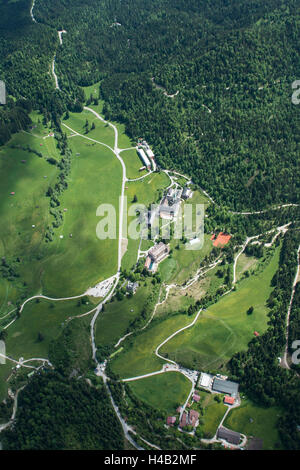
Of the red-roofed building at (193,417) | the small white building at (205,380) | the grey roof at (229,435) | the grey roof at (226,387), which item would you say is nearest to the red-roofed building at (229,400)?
the grey roof at (226,387)

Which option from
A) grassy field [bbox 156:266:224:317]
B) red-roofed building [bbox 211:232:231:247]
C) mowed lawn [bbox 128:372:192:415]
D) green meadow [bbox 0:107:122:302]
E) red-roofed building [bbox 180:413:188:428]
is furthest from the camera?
red-roofed building [bbox 211:232:231:247]

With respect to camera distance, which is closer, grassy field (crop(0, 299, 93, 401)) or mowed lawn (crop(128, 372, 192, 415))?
mowed lawn (crop(128, 372, 192, 415))

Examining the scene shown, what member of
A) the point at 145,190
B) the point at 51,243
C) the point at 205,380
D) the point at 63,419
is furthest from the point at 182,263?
the point at 63,419

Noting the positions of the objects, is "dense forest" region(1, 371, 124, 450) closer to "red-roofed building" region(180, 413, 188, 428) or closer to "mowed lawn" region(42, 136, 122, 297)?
"red-roofed building" region(180, 413, 188, 428)

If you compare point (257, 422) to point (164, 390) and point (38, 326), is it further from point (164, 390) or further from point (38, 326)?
point (38, 326)

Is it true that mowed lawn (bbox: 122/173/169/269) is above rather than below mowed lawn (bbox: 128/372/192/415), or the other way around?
above

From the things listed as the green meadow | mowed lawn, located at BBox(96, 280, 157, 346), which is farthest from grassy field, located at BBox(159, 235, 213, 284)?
the green meadow

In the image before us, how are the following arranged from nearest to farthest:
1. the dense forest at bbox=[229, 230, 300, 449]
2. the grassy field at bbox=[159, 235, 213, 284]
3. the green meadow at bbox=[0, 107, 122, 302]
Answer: the dense forest at bbox=[229, 230, 300, 449]
the grassy field at bbox=[159, 235, 213, 284]
the green meadow at bbox=[0, 107, 122, 302]

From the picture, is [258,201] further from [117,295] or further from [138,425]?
[138,425]

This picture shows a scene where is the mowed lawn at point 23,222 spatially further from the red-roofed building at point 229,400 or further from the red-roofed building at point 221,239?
the red-roofed building at point 229,400
